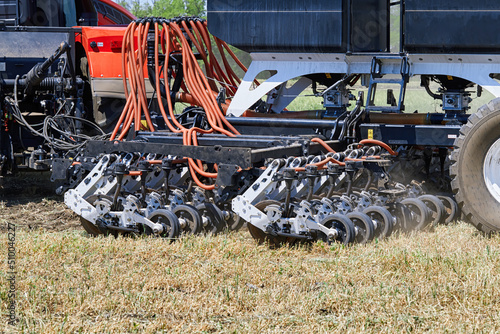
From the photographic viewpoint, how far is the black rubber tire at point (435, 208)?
21.9 ft

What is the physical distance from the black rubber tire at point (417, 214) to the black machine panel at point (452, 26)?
138cm

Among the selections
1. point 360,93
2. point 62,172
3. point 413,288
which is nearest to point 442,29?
point 360,93

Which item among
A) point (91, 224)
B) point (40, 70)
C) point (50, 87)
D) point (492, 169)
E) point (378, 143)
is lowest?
point (91, 224)

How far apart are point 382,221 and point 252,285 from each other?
1594 mm

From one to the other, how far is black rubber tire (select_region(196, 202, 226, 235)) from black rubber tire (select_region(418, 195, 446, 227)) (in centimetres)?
174

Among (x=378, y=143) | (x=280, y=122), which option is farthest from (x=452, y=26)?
(x=280, y=122)

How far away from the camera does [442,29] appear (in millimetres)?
6723

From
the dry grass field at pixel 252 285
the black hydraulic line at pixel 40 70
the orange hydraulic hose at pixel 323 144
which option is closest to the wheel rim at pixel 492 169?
the dry grass field at pixel 252 285

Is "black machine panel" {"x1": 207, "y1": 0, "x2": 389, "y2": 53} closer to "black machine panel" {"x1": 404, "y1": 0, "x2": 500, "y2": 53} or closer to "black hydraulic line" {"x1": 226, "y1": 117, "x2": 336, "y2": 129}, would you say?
"black machine panel" {"x1": 404, "y1": 0, "x2": 500, "y2": 53}

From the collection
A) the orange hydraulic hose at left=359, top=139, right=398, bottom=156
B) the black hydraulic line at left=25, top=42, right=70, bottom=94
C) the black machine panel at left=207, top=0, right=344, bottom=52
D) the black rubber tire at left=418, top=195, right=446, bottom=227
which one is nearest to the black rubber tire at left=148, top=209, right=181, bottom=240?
the orange hydraulic hose at left=359, top=139, right=398, bottom=156

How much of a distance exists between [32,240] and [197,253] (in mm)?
1483

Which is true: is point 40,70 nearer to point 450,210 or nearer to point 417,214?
point 417,214

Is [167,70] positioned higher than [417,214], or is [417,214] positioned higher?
[167,70]

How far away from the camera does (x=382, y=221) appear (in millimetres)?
6168
